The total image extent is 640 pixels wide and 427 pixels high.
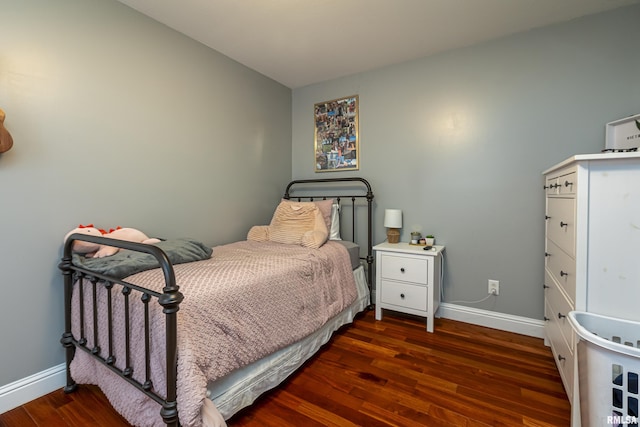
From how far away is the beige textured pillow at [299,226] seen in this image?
7.64 ft

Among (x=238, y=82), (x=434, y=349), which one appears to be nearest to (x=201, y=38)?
(x=238, y=82)

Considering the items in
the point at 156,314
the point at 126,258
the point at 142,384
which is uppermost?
the point at 126,258

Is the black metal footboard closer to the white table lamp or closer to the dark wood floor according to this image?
the dark wood floor

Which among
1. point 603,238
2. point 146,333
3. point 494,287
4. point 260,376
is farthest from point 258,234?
point 603,238

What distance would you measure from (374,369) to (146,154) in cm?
205

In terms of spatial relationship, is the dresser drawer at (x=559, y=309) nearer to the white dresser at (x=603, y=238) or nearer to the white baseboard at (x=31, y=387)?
the white dresser at (x=603, y=238)

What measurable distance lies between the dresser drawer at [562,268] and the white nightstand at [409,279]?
68cm

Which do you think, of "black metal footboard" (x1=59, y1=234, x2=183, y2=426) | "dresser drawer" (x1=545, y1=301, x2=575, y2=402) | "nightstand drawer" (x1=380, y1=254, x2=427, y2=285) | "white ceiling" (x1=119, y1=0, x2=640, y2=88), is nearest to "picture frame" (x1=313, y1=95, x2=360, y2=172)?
"white ceiling" (x1=119, y1=0, x2=640, y2=88)

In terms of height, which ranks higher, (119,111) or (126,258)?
(119,111)

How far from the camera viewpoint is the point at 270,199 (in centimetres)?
305

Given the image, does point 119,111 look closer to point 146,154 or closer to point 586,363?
point 146,154

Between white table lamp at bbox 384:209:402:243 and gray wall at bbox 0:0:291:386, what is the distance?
55.7 inches

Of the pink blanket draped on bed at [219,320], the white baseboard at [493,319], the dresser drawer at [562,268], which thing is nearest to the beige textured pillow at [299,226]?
the pink blanket draped on bed at [219,320]

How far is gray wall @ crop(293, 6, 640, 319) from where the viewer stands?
1955 mm
